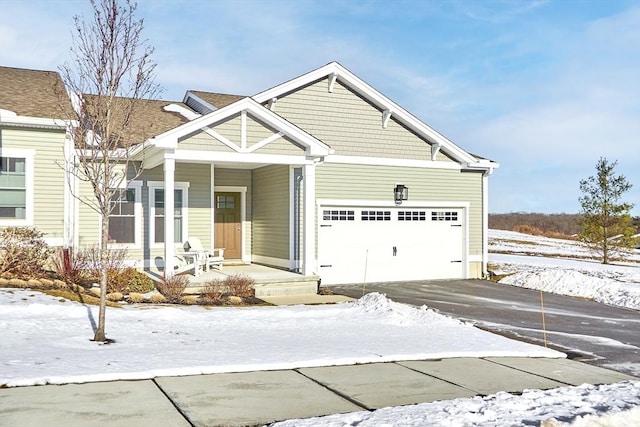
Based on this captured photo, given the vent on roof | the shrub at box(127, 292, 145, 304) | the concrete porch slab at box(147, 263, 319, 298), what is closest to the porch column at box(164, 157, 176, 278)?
the concrete porch slab at box(147, 263, 319, 298)

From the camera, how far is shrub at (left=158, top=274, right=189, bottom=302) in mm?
12156

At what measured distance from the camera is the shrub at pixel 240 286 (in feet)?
42.6

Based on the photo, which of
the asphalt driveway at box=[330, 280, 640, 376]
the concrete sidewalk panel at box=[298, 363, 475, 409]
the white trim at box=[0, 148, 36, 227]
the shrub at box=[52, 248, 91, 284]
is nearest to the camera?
the concrete sidewalk panel at box=[298, 363, 475, 409]

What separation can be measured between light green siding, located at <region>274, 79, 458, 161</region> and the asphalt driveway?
4.03 m

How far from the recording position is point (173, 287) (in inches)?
484

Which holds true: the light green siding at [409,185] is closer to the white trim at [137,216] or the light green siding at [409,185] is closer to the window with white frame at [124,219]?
the white trim at [137,216]

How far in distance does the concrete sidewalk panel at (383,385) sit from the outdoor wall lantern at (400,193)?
33.5 ft

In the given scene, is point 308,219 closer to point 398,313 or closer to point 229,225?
point 229,225

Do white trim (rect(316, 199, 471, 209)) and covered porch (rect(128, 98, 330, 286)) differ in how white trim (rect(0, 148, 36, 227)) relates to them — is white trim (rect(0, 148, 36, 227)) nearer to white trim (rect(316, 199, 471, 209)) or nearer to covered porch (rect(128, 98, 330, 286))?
covered porch (rect(128, 98, 330, 286))

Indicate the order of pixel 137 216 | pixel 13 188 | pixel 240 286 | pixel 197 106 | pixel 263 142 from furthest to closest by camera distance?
pixel 197 106, pixel 137 216, pixel 263 142, pixel 13 188, pixel 240 286

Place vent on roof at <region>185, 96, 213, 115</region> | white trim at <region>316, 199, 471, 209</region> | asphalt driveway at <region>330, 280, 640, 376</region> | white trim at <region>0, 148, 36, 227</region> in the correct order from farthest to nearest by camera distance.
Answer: vent on roof at <region>185, 96, 213, 115</region> → white trim at <region>316, 199, 471, 209</region> → white trim at <region>0, 148, 36, 227</region> → asphalt driveway at <region>330, 280, 640, 376</region>

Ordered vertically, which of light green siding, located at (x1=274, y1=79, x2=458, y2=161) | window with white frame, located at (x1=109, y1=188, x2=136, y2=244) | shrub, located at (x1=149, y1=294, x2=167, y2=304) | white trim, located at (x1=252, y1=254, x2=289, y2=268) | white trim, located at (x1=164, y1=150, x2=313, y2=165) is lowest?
shrub, located at (x1=149, y1=294, x2=167, y2=304)

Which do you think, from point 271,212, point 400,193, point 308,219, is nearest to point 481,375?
point 308,219

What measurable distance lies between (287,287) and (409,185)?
580cm
